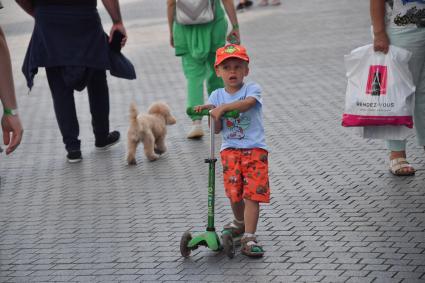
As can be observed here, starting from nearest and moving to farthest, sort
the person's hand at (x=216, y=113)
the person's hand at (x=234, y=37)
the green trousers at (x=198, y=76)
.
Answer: the person's hand at (x=216, y=113)
the person's hand at (x=234, y=37)
the green trousers at (x=198, y=76)

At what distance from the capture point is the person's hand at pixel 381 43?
701 cm

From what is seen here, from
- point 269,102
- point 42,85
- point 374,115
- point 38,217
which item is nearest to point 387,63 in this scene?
point 374,115

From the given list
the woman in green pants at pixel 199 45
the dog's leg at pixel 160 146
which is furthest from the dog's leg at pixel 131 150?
the woman in green pants at pixel 199 45

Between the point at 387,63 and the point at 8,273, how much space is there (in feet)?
10.0

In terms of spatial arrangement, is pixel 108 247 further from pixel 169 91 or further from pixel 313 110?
pixel 169 91

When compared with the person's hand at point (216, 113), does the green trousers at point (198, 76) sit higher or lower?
lower

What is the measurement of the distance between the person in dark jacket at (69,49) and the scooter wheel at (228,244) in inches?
136

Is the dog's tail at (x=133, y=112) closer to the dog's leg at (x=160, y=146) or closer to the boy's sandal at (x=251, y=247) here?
the dog's leg at (x=160, y=146)

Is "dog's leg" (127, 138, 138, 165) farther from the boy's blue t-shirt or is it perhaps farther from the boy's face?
the boy's face

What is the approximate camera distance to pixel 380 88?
697 cm

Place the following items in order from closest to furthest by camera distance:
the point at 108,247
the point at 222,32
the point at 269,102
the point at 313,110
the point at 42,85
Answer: the point at 108,247
the point at 222,32
the point at 313,110
the point at 269,102
the point at 42,85

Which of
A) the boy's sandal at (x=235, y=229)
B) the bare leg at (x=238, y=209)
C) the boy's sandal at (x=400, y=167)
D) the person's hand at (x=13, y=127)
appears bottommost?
the boy's sandal at (x=400, y=167)

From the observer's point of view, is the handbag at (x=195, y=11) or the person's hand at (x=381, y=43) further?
the handbag at (x=195, y=11)

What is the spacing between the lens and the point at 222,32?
9531mm
